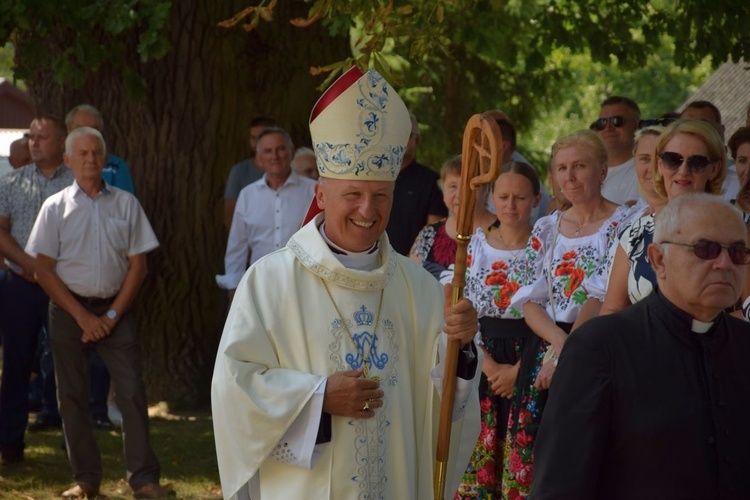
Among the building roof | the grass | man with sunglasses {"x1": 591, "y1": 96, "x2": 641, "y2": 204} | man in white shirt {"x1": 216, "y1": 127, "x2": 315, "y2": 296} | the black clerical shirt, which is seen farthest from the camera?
the building roof

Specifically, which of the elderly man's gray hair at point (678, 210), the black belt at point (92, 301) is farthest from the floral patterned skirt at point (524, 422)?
the black belt at point (92, 301)

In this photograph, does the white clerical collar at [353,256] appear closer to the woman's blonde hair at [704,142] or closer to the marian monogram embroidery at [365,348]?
the marian monogram embroidery at [365,348]

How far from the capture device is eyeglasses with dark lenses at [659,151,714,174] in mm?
5348

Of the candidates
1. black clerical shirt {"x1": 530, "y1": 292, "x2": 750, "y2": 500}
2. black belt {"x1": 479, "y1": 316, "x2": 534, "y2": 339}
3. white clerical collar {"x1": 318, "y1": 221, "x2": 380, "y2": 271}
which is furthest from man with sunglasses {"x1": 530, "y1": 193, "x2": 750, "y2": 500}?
black belt {"x1": 479, "y1": 316, "x2": 534, "y2": 339}

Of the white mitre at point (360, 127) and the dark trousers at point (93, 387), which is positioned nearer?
the white mitre at point (360, 127)

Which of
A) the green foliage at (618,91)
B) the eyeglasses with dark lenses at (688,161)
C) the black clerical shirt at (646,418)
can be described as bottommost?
the black clerical shirt at (646,418)

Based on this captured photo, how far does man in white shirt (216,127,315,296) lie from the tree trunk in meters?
1.22

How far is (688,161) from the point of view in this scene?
17.6 ft

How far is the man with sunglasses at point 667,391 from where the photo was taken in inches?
145

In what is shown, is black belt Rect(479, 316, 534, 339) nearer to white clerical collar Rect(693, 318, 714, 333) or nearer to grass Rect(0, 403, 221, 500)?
grass Rect(0, 403, 221, 500)

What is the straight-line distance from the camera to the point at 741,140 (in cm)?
706

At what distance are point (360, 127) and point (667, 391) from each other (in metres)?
1.75

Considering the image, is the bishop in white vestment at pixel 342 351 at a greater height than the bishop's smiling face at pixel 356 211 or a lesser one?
lesser

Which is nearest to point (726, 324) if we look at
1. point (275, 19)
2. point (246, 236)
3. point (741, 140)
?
point (741, 140)
